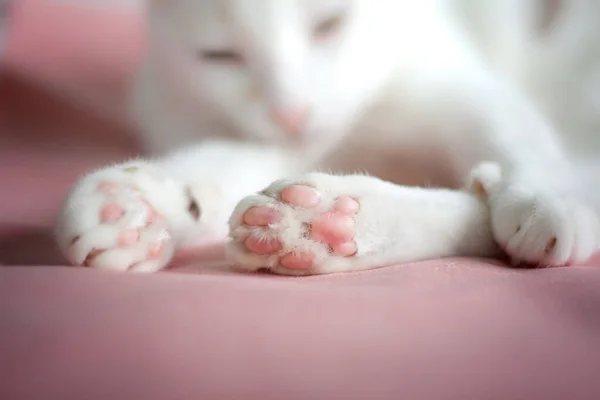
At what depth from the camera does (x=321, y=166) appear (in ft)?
2.74

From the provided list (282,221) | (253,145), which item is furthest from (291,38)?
(282,221)

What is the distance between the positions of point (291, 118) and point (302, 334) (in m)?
0.41

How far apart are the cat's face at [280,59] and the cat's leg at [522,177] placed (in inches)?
5.2

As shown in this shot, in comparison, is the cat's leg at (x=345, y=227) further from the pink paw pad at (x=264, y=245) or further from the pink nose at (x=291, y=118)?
the pink nose at (x=291, y=118)

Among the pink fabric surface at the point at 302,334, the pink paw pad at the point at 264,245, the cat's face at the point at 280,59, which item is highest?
the cat's face at the point at 280,59

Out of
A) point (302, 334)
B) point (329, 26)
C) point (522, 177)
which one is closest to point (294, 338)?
point (302, 334)

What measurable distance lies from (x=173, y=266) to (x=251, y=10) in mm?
298

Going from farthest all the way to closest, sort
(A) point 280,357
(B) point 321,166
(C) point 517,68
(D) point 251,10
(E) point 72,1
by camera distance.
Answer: (E) point 72,1
(C) point 517,68
(B) point 321,166
(D) point 251,10
(A) point 280,357

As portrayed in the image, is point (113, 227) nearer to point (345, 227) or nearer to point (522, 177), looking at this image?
point (345, 227)

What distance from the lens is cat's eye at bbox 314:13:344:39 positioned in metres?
0.77

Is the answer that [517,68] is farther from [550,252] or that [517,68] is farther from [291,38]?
[550,252]

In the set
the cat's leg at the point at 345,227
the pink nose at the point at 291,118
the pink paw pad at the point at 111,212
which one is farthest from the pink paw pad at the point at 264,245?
the pink nose at the point at 291,118

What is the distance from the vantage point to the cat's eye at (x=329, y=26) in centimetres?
77

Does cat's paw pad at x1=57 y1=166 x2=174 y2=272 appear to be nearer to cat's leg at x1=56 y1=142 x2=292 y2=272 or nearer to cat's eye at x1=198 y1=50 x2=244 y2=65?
cat's leg at x1=56 y1=142 x2=292 y2=272
